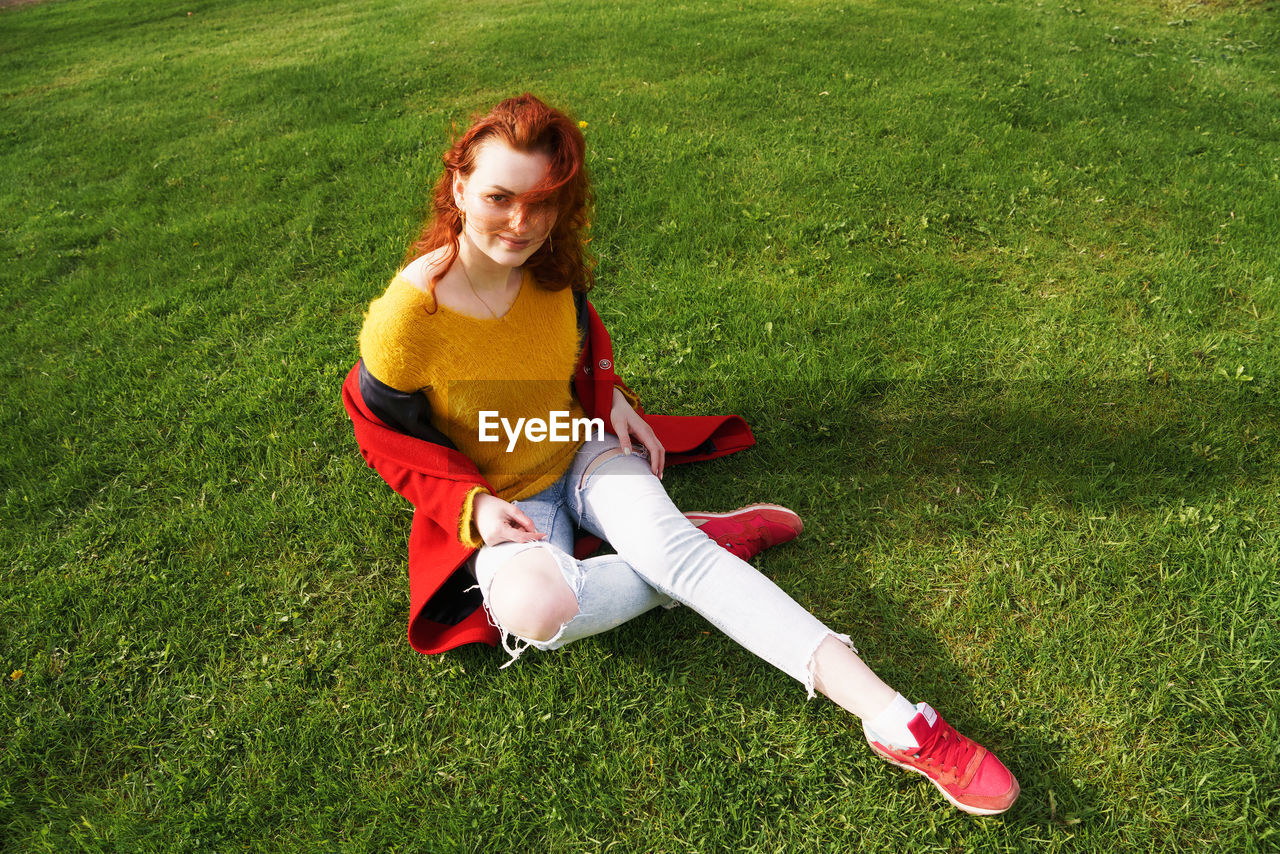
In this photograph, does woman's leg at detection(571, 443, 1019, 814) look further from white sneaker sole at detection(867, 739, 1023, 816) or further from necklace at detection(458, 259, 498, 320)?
necklace at detection(458, 259, 498, 320)

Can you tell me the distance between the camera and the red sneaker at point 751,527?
9.77 ft

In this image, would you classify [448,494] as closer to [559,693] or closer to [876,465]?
[559,693]

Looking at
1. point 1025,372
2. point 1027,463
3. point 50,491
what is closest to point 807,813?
point 1027,463

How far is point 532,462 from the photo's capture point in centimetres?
282

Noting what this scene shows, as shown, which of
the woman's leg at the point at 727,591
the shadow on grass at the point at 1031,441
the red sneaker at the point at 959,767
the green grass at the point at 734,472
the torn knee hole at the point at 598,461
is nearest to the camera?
the red sneaker at the point at 959,767

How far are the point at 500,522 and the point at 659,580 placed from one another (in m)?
0.55

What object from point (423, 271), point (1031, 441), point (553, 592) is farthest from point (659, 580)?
point (1031, 441)

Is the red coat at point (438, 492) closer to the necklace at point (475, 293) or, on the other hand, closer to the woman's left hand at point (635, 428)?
the woman's left hand at point (635, 428)

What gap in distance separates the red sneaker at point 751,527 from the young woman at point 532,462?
0.04 feet

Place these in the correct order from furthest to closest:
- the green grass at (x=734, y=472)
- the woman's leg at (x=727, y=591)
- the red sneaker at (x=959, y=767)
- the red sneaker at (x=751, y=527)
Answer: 1. the red sneaker at (x=751, y=527)
2. the green grass at (x=734, y=472)
3. the woman's leg at (x=727, y=591)
4. the red sneaker at (x=959, y=767)

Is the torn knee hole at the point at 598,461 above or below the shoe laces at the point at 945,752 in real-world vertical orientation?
above

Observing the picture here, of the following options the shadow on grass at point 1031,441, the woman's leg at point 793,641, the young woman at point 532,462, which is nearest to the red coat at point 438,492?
the young woman at point 532,462

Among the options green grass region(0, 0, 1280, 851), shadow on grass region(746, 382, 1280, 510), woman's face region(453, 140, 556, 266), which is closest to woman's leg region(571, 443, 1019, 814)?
green grass region(0, 0, 1280, 851)

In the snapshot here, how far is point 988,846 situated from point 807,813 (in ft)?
1.70
